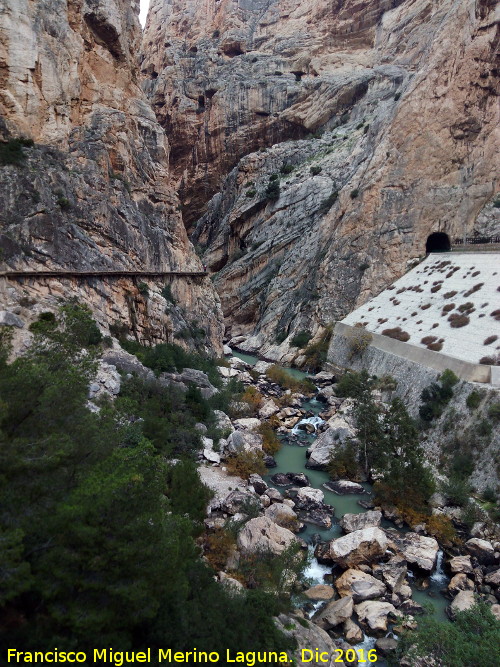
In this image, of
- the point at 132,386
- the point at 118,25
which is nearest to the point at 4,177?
the point at 132,386

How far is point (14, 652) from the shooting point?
5.40 m

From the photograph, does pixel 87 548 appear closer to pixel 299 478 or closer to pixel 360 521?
pixel 360 521

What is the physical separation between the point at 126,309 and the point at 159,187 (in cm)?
1298

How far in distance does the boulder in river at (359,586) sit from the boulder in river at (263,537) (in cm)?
166

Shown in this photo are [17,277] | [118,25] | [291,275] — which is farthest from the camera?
[291,275]

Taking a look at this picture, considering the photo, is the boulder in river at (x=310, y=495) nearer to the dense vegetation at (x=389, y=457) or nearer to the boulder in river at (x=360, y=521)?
the boulder in river at (x=360, y=521)

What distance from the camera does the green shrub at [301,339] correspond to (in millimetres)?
41438

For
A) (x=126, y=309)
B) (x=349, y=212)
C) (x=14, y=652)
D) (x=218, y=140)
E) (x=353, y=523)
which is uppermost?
(x=218, y=140)

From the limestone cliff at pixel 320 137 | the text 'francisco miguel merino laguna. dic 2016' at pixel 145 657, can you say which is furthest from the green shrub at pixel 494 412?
the limestone cliff at pixel 320 137

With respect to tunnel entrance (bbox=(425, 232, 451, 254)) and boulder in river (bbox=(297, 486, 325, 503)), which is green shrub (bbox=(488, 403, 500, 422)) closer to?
boulder in river (bbox=(297, 486, 325, 503))

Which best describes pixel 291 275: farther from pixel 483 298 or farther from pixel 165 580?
pixel 165 580

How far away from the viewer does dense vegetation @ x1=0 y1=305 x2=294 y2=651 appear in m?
5.85

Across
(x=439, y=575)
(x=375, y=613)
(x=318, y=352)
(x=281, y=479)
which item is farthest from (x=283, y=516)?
(x=318, y=352)

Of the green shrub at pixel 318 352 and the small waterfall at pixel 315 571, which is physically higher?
the small waterfall at pixel 315 571
